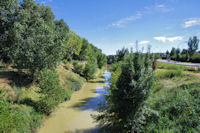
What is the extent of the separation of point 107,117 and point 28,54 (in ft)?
34.0

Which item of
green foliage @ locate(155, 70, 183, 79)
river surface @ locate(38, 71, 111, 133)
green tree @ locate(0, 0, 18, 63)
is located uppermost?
green tree @ locate(0, 0, 18, 63)

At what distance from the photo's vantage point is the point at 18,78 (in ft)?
45.5

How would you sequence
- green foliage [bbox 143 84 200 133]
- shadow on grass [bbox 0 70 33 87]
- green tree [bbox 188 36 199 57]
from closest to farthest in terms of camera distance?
green foliage [bbox 143 84 200 133] < shadow on grass [bbox 0 70 33 87] < green tree [bbox 188 36 199 57]

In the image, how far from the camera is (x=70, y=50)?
124ft

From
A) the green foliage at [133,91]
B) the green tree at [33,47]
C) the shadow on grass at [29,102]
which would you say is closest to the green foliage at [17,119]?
the shadow on grass at [29,102]

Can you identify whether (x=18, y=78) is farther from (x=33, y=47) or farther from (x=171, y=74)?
(x=171, y=74)

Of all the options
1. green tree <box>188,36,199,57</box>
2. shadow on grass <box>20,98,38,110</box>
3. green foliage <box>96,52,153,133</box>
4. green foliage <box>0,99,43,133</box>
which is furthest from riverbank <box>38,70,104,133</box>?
green tree <box>188,36,199,57</box>

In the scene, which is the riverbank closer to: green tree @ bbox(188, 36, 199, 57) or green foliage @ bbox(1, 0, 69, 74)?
green foliage @ bbox(1, 0, 69, 74)

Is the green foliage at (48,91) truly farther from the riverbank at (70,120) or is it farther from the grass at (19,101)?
the riverbank at (70,120)

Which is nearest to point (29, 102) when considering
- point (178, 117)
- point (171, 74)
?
point (178, 117)

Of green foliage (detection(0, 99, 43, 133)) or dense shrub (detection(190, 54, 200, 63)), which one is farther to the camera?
dense shrub (detection(190, 54, 200, 63))

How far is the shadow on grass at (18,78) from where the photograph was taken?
1295 centimetres

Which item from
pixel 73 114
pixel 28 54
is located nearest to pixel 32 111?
pixel 73 114

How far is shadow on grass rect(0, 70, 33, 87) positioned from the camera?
42.5 feet
